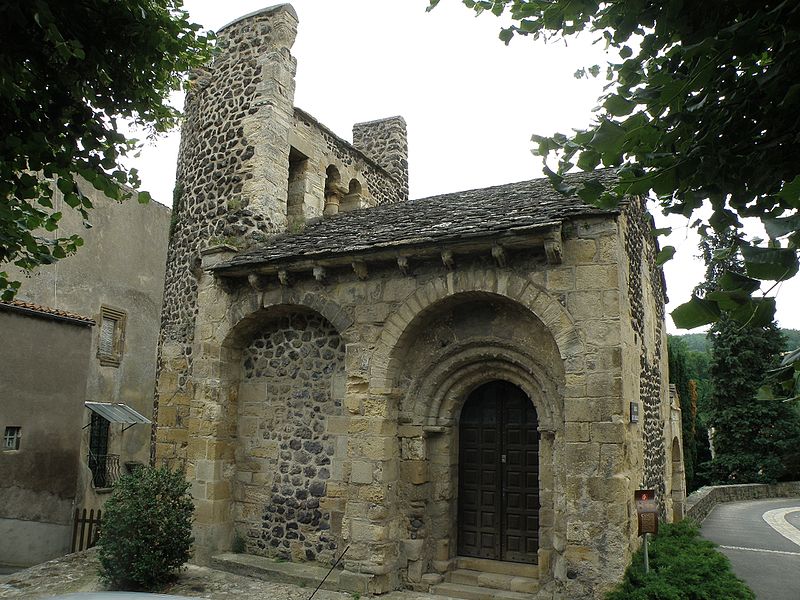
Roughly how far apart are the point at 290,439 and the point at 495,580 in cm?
346

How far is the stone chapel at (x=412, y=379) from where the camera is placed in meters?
7.05

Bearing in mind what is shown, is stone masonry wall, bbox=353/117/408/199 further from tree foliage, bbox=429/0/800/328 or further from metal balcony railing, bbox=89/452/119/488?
tree foliage, bbox=429/0/800/328

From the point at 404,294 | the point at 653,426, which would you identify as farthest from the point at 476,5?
the point at 653,426

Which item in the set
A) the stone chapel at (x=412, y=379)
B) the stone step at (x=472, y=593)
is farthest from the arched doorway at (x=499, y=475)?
the stone step at (x=472, y=593)

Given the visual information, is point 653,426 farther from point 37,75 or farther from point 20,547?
point 20,547

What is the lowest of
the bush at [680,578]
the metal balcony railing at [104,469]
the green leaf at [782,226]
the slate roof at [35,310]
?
the bush at [680,578]

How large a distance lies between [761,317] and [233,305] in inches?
319

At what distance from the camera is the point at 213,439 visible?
922 cm

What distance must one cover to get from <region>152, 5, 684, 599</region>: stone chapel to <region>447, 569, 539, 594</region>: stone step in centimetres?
4

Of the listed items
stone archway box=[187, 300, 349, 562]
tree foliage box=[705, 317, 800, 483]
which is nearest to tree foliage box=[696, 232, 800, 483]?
tree foliage box=[705, 317, 800, 483]

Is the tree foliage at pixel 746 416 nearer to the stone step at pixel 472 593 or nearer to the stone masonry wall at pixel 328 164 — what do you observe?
the stone masonry wall at pixel 328 164

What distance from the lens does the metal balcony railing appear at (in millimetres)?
16469

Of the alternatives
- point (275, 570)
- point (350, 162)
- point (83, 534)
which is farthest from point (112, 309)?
point (275, 570)

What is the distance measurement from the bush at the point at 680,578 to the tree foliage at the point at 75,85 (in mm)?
6026
